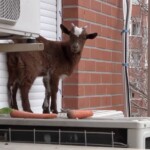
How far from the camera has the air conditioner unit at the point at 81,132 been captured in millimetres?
1767

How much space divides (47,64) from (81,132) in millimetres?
1294

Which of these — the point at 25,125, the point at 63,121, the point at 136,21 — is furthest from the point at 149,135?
the point at 136,21

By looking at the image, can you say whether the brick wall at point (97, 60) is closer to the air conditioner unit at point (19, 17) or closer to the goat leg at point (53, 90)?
the goat leg at point (53, 90)

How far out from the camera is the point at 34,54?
298 centimetres

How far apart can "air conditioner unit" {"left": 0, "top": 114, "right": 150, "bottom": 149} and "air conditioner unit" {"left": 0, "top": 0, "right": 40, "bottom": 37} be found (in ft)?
1.27

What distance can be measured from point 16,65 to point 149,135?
1387 millimetres

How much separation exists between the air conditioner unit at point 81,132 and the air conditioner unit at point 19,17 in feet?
1.27

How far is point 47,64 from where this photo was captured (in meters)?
3.09

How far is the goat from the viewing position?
9.73ft

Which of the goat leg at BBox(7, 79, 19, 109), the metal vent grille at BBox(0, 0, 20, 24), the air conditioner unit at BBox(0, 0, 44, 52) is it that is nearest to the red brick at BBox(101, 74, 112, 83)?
the goat leg at BBox(7, 79, 19, 109)

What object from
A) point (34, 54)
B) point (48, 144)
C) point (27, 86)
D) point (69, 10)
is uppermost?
point (69, 10)

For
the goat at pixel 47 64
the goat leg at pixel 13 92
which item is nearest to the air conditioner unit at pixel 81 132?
the goat at pixel 47 64

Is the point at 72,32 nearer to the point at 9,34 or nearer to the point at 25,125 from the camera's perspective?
the point at 9,34

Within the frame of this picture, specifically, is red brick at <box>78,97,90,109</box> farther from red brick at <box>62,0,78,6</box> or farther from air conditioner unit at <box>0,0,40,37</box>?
air conditioner unit at <box>0,0,40,37</box>
